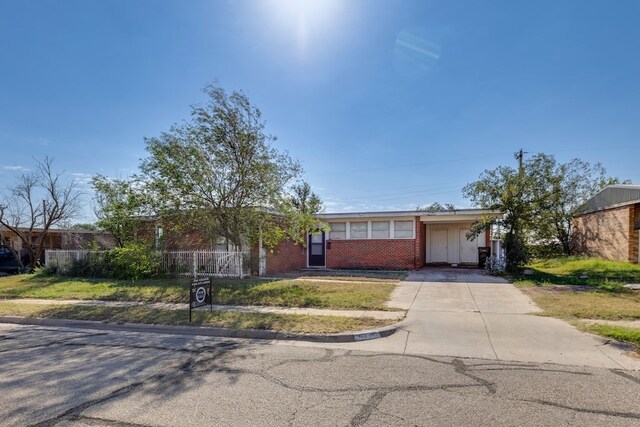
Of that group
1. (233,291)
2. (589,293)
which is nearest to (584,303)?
(589,293)

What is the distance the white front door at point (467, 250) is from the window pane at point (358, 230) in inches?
269

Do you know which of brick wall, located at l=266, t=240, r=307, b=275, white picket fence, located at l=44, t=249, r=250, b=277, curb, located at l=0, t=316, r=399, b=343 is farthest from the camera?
brick wall, located at l=266, t=240, r=307, b=275

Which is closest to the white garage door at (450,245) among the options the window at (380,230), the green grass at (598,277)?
the green grass at (598,277)

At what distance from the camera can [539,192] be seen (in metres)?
17.4

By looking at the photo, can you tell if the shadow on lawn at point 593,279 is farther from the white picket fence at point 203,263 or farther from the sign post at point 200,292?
the sign post at point 200,292

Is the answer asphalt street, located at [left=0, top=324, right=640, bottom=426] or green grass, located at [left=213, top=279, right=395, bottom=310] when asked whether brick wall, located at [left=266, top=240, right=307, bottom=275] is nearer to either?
green grass, located at [left=213, top=279, right=395, bottom=310]

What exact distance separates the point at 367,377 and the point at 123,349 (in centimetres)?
415

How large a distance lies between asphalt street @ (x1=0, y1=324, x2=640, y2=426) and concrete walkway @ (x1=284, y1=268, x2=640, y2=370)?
0.41 meters

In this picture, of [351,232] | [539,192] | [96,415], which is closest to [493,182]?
[539,192]

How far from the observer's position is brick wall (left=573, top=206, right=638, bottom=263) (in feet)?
65.8

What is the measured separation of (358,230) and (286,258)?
3982 millimetres

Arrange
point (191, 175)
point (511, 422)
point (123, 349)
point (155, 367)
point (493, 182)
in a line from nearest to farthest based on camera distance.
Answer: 1. point (511, 422)
2. point (155, 367)
3. point (123, 349)
4. point (191, 175)
5. point (493, 182)

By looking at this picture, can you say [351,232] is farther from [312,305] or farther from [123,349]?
[123,349]

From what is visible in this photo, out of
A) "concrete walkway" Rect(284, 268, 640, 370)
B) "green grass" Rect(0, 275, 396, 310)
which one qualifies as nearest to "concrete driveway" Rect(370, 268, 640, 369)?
"concrete walkway" Rect(284, 268, 640, 370)
